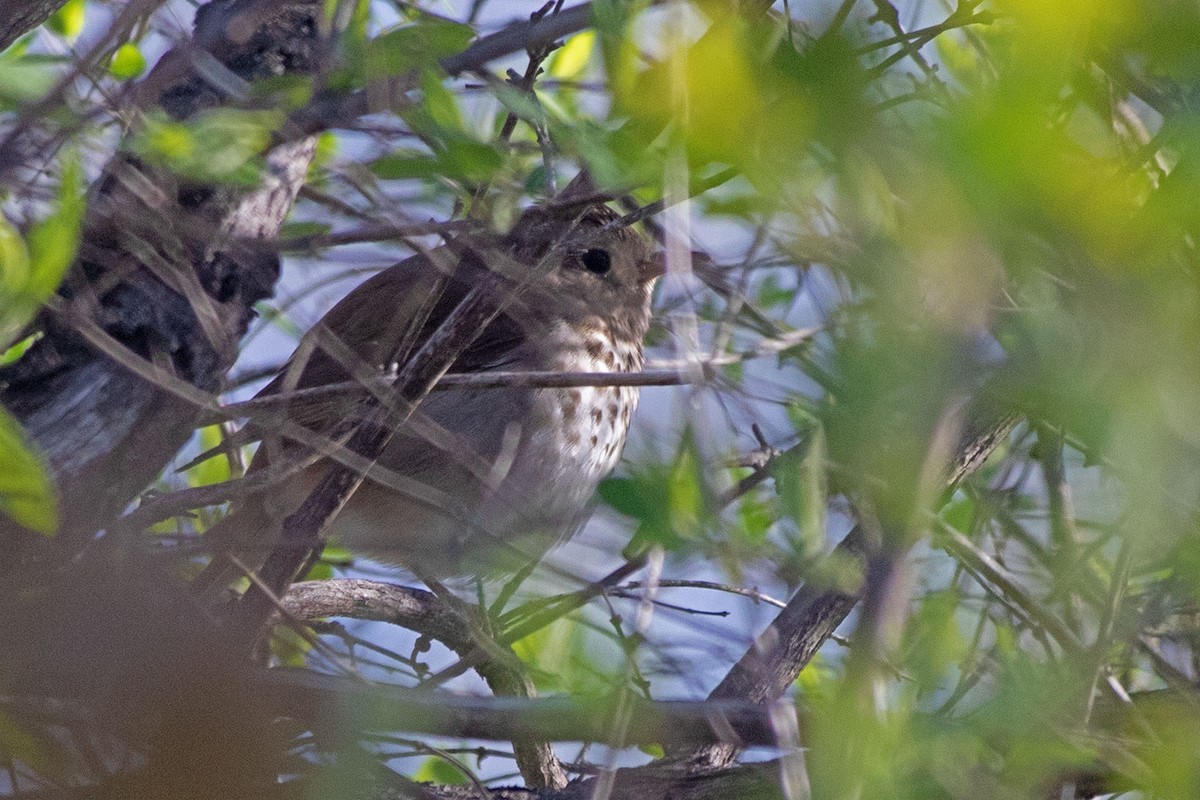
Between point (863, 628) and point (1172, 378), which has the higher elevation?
point (1172, 378)

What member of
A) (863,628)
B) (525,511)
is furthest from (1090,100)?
(525,511)

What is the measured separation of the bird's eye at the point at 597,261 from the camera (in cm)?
470

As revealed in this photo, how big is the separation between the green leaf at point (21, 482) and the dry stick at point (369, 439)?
1.00 metres

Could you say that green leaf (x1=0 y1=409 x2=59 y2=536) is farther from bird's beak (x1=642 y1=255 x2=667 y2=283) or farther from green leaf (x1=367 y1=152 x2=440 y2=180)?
bird's beak (x1=642 y1=255 x2=667 y2=283)

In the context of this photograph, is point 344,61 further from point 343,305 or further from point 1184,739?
point 343,305

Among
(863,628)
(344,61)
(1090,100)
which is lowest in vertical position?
(863,628)

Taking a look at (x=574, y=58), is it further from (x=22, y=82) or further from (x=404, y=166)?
(x=22, y=82)

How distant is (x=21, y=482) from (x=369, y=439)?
129 centimetres

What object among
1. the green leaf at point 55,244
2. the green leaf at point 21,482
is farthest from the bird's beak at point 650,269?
the green leaf at point 21,482

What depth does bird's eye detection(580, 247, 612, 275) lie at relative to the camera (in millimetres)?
4703

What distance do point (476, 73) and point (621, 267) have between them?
2284 millimetres

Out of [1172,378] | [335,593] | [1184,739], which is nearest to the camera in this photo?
[1172,378]

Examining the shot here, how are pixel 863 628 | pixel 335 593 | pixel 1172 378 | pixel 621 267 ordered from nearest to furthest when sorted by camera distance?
pixel 1172 378, pixel 863 628, pixel 335 593, pixel 621 267

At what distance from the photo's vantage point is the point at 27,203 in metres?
2.39
